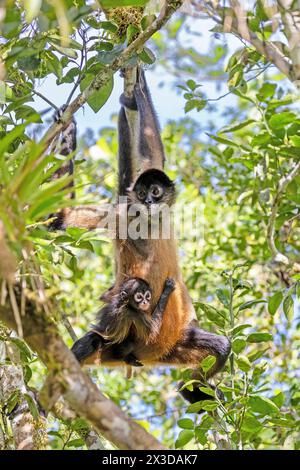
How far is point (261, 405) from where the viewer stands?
3.70m

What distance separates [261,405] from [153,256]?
2.25 meters

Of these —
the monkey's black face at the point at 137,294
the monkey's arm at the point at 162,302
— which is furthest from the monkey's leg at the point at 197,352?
the monkey's black face at the point at 137,294

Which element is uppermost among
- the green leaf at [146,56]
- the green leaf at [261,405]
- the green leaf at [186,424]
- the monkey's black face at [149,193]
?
the green leaf at [146,56]

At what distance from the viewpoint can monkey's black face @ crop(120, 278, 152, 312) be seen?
5.21 m

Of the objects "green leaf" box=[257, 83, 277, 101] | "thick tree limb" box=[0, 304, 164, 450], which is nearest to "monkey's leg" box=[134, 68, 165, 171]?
"green leaf" box=[257, 83, 277, 101]

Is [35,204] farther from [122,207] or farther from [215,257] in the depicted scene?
[215,257]

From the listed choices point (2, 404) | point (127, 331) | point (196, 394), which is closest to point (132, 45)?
point (2, 404)

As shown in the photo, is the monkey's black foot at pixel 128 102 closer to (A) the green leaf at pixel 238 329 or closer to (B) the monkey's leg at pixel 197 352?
(B) the monkey's leg at pixel 197 352

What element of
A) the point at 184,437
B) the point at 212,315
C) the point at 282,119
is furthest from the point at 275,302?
the point at 282,119

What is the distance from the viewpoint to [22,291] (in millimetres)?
2234

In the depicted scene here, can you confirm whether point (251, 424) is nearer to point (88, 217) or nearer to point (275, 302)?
point (275, 302)

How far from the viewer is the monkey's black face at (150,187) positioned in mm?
5578

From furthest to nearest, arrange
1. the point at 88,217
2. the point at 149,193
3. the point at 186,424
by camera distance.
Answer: the point at 149,193 → the point at 88,217 → the point at 186,424
